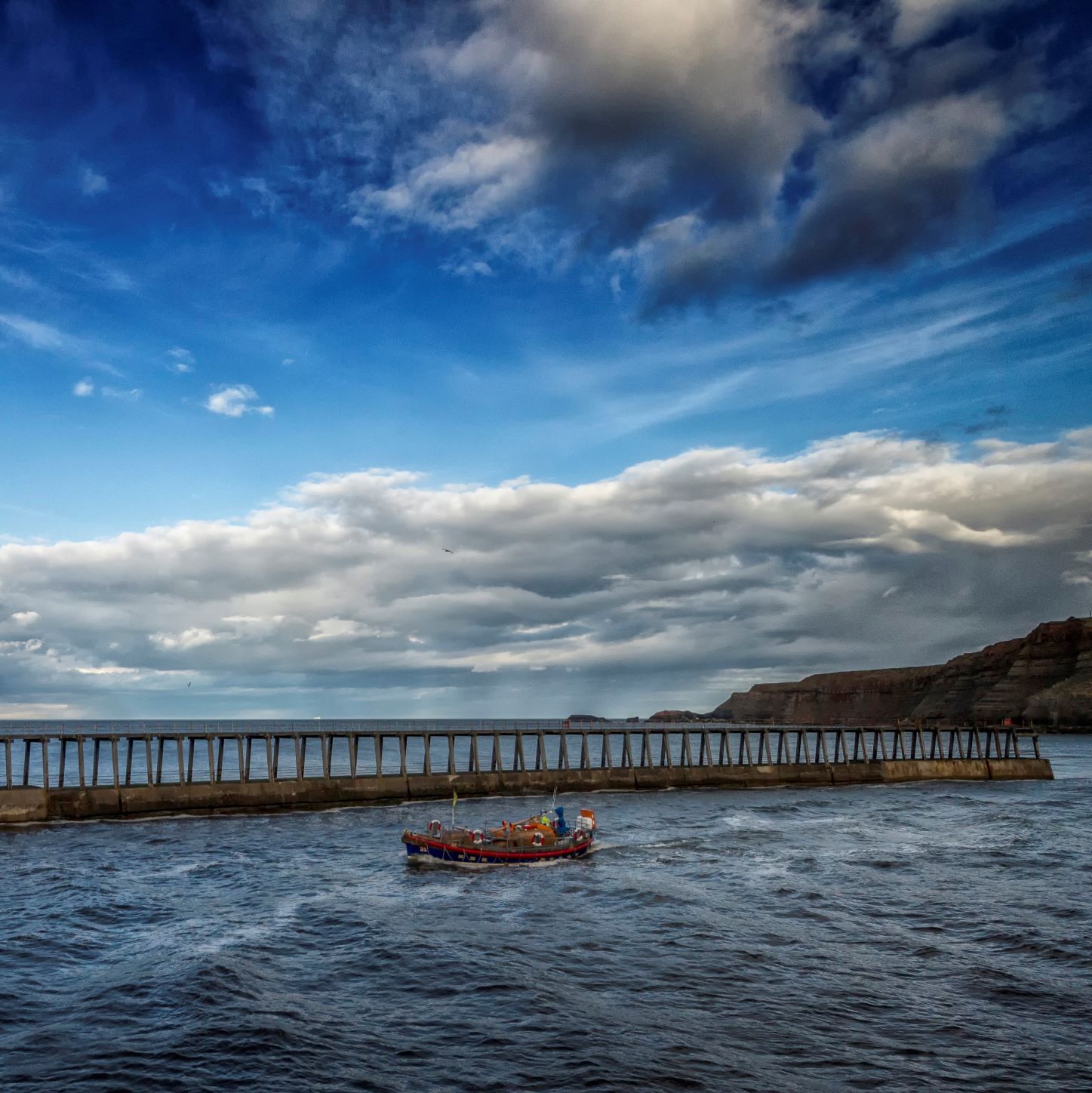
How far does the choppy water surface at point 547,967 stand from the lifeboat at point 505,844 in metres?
1.66

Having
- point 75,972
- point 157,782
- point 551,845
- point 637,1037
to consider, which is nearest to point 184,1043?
point 75,972

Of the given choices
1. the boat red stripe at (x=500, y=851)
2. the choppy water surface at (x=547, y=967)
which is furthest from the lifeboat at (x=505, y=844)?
the choppy water surface at (x=547, y=967)

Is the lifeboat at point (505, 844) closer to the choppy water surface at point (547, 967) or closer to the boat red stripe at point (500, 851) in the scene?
the boat red stripe at point (500, 851)

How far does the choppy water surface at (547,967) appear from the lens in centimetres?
2266

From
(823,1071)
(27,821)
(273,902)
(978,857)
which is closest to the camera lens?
(823,1071)

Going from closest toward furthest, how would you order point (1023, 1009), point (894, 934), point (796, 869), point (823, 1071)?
1. point (823, 1071)
2. point (1023, 1009)
3. point (894, 934)
4. point (796, 869)

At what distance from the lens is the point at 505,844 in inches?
2105

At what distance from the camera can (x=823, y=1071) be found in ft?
72.3

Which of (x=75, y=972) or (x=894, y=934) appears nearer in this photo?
(x=75, y=972)

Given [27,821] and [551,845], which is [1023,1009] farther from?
[27,821]

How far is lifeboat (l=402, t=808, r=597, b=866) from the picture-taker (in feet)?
169

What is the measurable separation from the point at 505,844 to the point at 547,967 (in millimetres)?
22667

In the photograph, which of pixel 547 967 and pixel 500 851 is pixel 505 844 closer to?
pixel 500 851

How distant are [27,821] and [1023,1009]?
219ft
